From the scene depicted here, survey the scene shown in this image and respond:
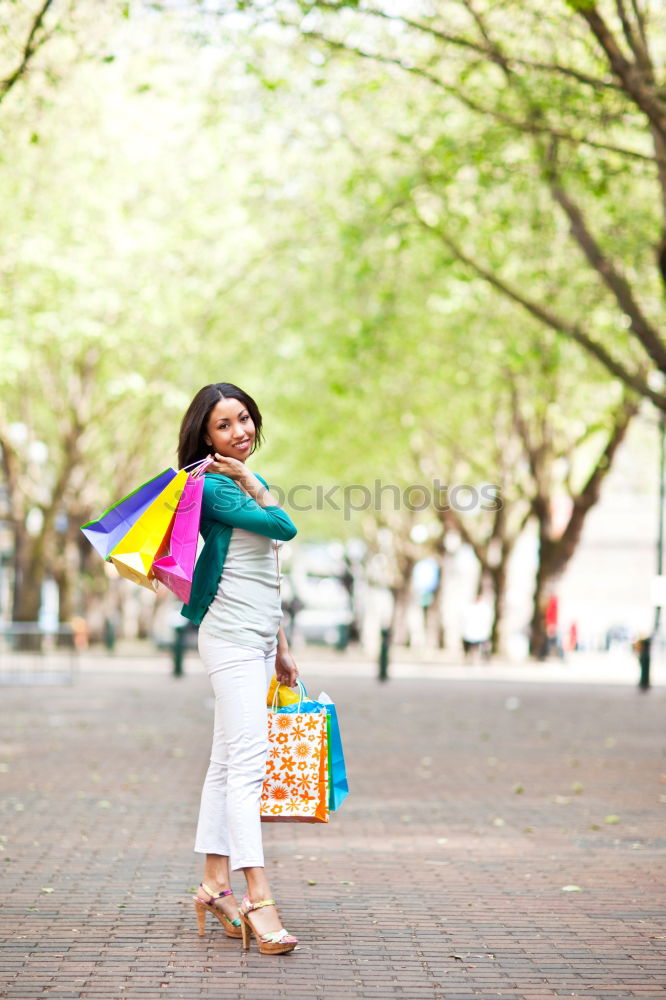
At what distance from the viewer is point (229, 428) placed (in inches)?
214

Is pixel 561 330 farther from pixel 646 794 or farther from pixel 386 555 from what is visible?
pixel 386 555

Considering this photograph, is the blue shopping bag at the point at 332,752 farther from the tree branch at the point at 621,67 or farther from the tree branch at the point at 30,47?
the tree branch at the point at 621,67

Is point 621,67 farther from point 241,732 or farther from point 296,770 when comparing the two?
point 241,732

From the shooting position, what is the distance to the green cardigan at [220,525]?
16.9ft

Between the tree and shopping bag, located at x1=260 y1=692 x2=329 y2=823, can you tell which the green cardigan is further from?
the tree

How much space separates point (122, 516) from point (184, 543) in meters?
0.27

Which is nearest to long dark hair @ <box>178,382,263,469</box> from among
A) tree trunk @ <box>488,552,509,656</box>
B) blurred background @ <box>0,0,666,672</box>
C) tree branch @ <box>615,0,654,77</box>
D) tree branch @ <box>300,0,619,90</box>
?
blurred background @ <box>0,0,666,672</box>

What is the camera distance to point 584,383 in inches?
1087

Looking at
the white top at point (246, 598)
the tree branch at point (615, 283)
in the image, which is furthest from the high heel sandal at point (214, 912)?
the tree branch at point (615, 283)

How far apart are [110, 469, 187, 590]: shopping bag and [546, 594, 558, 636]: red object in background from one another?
89.3ft

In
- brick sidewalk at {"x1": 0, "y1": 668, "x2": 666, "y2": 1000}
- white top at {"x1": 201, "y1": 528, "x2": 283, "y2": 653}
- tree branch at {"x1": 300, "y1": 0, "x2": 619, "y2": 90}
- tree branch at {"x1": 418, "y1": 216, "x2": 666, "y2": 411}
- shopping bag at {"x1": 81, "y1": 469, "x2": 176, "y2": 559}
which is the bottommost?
brick sidewalk at {"x1": 0, "y1": 668, "x2": 666, "y2": 1000}

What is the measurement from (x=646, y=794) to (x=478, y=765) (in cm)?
193

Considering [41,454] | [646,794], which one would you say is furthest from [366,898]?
[41,454]

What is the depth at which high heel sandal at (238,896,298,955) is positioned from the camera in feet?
16.7
